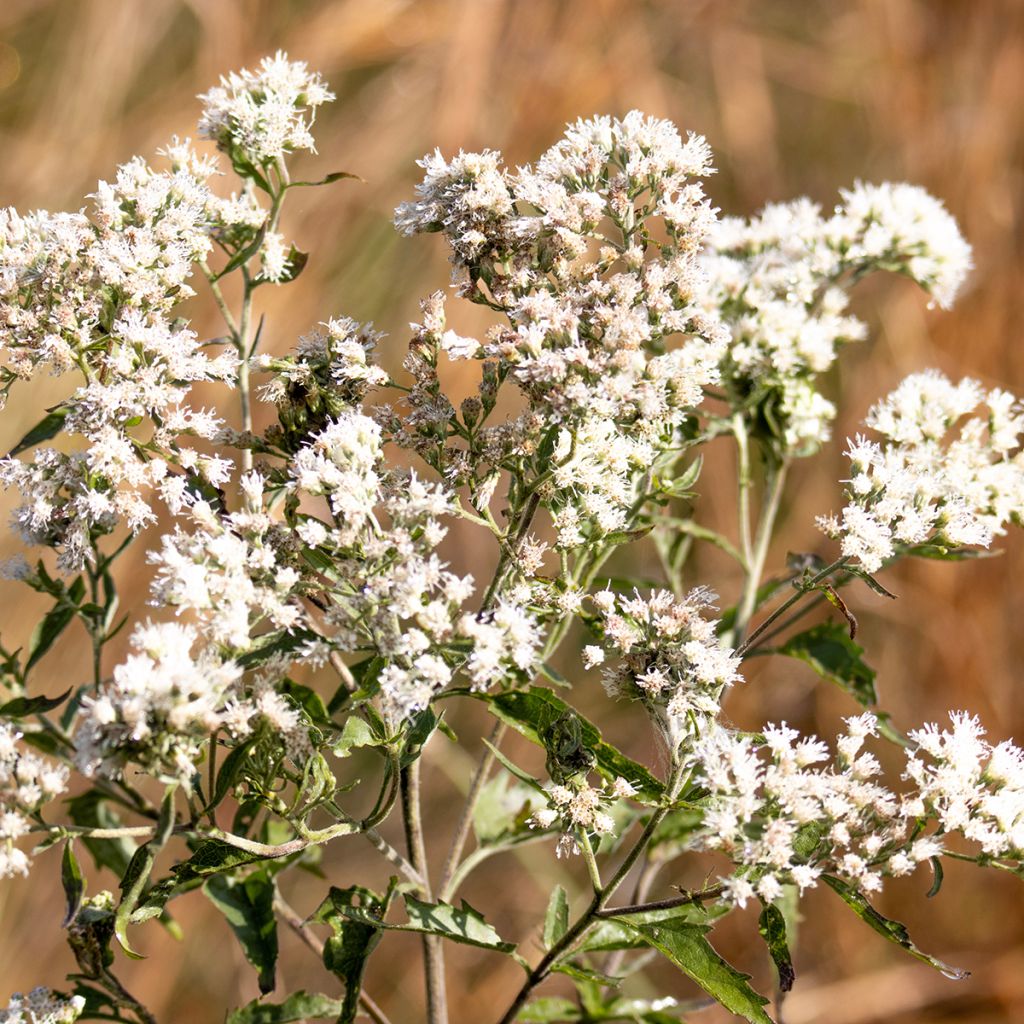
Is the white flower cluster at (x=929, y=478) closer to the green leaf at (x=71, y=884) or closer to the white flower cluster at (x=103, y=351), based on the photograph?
the white flower cluster at (x=103, y=351)

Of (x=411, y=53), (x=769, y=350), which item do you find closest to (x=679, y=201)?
(x=769, y=350)

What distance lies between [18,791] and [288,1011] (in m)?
0.64

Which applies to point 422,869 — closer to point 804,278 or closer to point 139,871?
point 139,871

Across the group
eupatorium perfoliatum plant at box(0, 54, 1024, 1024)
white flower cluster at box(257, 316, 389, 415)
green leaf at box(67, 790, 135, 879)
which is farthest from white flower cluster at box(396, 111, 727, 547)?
green leaf at box(67, 790, 135, 879)

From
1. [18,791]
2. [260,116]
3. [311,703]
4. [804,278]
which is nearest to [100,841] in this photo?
[18,791]

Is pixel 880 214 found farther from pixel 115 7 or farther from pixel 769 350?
pixel 115 7

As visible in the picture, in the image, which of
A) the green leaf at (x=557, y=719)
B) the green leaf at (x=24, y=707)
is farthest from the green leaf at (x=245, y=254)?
the green leaf at (x=557, y=719)

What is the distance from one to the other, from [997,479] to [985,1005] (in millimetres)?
4100

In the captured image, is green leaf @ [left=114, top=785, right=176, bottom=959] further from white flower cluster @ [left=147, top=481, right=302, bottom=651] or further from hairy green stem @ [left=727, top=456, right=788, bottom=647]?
hairy green stem @ [left=727, top=456, right=788, bottom=647]

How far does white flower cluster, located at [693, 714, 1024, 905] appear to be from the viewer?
148cm

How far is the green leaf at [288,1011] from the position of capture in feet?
5.94

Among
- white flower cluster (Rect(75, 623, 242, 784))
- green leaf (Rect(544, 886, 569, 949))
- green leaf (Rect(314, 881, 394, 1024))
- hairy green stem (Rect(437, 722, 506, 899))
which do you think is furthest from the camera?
hairy green stem (Rect(437, 722, 506, 899))

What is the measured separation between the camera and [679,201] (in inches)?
70.9

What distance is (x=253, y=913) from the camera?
1928mm
